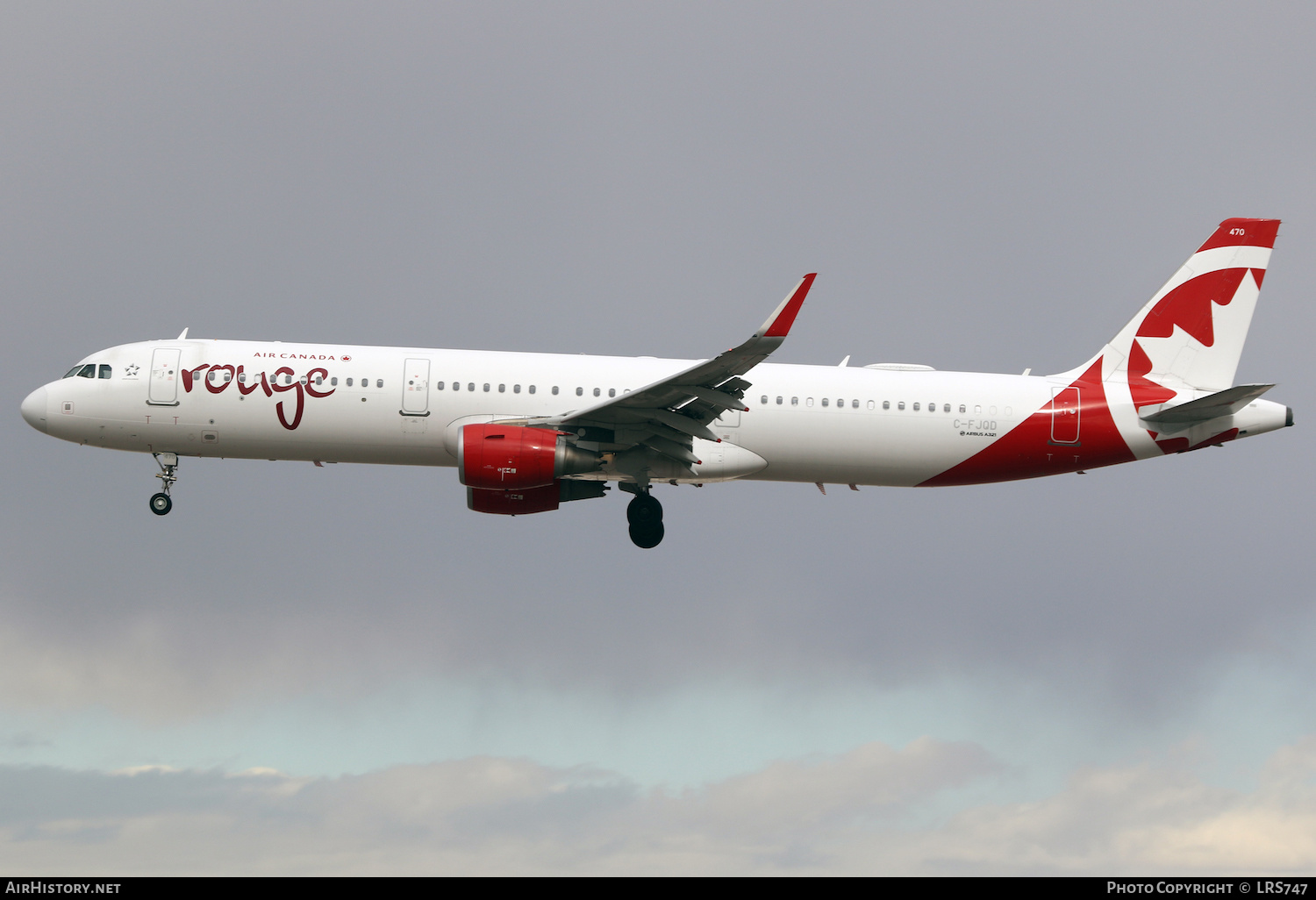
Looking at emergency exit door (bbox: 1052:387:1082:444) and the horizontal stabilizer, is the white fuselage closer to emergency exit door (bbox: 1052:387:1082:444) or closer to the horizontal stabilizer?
emergency exit door (bbox: 1052:387:1082:444)

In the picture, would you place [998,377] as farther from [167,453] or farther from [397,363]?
[167,453]

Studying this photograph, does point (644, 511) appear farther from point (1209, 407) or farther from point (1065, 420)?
point (1209, 407)

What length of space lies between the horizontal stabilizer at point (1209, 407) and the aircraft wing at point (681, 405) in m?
10.6

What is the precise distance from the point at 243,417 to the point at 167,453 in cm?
252

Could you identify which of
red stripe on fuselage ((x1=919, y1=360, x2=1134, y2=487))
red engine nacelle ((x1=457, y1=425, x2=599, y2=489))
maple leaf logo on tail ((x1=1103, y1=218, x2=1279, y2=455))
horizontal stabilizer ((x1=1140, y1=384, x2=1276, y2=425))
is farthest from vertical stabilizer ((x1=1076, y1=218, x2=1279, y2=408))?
red engine nacelle ((x1=457, y1=425, x2=599, y2=489))

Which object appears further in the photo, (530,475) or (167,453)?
(167,453)

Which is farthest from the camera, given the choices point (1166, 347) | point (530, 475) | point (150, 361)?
point (1166, 347)

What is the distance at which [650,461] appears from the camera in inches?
1216

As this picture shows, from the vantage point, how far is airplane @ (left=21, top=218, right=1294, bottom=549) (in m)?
30.6

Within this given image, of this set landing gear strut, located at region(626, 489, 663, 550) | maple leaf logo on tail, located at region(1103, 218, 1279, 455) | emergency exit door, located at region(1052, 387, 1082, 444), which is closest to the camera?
emergency exit door, located at region(1052, 387, 1082, 444)

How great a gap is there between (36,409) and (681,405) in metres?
16.3

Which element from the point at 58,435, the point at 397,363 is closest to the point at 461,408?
the point at 397,363

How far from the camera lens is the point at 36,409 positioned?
3164 centimetres

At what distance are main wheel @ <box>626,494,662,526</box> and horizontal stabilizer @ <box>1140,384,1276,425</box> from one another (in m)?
12.6
